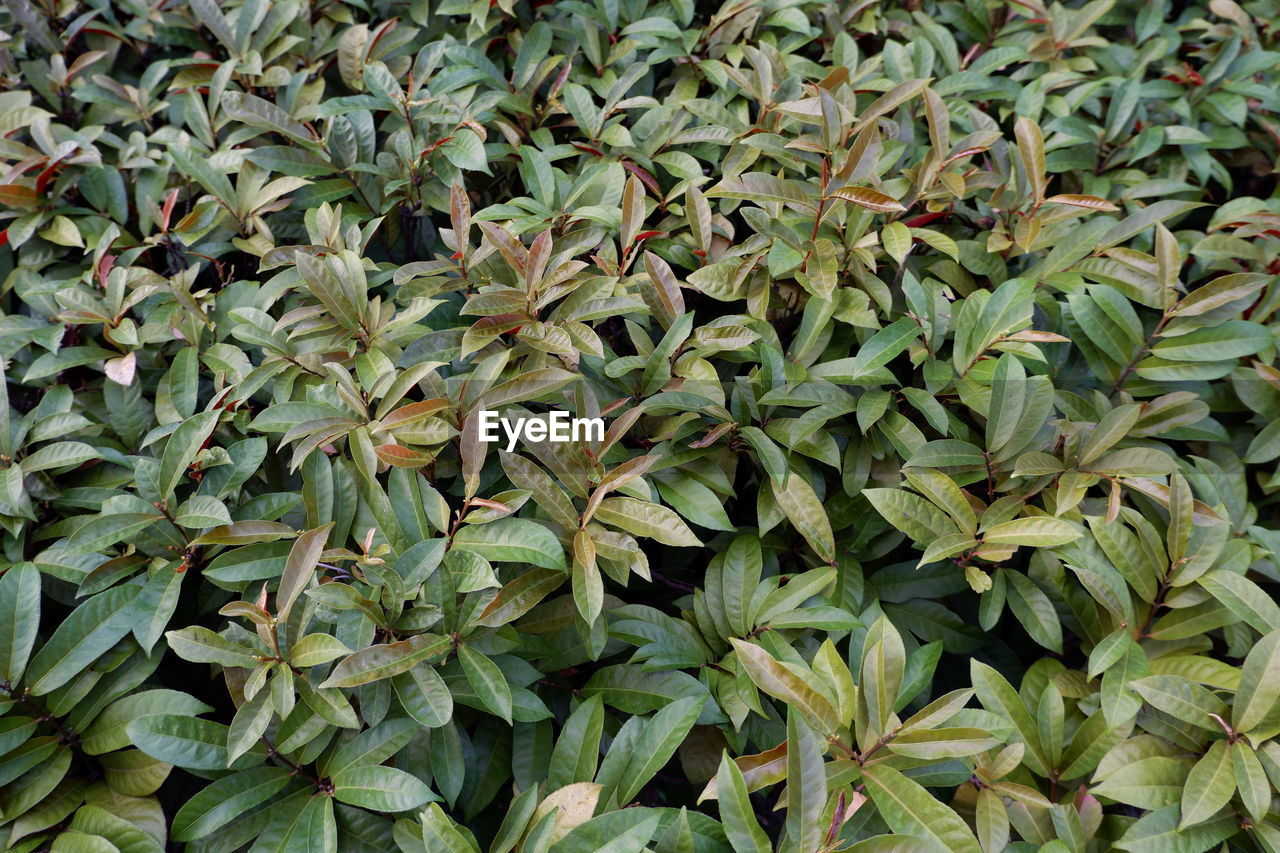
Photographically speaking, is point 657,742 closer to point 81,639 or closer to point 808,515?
point 808,515

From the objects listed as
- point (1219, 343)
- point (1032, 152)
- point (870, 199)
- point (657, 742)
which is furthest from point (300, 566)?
point (1219, 343)

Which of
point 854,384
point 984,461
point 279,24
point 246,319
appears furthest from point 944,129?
point 279,24

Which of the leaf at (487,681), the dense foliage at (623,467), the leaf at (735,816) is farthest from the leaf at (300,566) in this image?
the leaf at (735,816)

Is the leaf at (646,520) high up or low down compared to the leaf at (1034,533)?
up

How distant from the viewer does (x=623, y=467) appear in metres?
1.39

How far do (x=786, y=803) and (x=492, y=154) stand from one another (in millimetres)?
1445

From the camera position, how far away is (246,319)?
1637 mm

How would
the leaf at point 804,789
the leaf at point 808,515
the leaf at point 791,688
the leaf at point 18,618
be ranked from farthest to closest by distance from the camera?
1. the leaf at point 808,515
2. the leaf at point 18,618
3. the leaf at point 791,688
4. the leaf at point 804,789

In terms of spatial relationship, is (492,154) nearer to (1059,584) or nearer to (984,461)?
(984,461)

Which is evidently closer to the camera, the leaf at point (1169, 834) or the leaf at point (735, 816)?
the leaf at point (735, 816)

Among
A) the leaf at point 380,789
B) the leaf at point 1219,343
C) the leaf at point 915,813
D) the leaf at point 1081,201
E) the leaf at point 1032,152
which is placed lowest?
the leaf at point 380,789

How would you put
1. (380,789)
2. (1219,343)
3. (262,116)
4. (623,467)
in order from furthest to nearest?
(262,116), (1219,343), (623,467), (380,789)

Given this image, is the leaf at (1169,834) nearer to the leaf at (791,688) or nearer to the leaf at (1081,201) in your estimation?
the leaf at (791,688)

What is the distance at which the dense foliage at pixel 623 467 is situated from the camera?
1.31 metres
